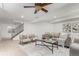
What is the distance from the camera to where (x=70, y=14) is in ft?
8.00

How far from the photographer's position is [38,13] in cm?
248

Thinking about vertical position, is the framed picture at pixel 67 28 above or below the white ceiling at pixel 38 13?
below

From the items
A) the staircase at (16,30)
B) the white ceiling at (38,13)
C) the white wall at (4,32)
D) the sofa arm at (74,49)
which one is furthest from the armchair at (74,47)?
the white wall at (4,32)

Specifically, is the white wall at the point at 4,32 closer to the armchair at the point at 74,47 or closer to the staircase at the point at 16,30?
the staircase at the point at 16,30

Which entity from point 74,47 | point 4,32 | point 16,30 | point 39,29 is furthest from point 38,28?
point 74,47

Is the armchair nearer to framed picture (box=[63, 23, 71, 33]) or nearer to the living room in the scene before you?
the living room

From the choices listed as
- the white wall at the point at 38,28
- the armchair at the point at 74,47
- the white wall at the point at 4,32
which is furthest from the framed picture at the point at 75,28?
the white wall at the point at 4,32

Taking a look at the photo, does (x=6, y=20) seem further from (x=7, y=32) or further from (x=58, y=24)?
(x=58, y=24)

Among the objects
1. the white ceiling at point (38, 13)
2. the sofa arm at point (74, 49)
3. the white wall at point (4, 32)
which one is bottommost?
the sofa arm at point (74, 49)

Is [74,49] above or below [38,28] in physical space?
below

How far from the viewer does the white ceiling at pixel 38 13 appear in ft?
7.98

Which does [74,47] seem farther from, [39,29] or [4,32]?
[4,32]

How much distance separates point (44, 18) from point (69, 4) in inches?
20.8

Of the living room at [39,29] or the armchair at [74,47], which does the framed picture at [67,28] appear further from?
the armchair at [74,47]
